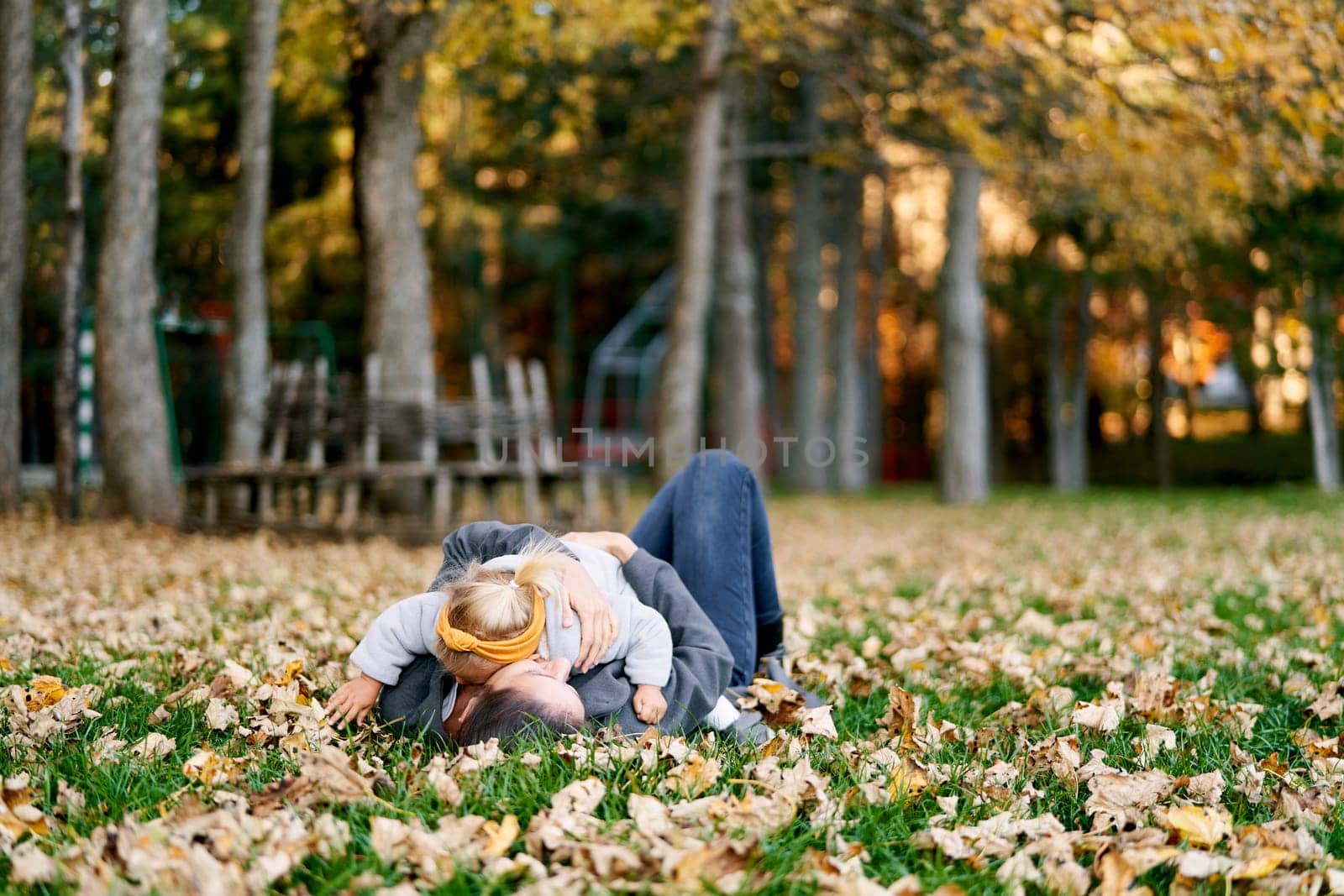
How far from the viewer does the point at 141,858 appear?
2277mm

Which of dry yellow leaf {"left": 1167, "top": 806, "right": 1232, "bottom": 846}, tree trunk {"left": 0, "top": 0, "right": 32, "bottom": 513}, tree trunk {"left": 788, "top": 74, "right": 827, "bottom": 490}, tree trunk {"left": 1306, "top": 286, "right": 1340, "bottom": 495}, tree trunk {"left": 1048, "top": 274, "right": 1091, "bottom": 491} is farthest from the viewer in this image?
tree trunk {"left": 1048, "top": 274, "right": 1091, "bottom": 491}

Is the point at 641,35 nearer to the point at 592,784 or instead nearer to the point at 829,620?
the point at 829,620

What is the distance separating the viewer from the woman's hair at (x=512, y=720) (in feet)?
9.93

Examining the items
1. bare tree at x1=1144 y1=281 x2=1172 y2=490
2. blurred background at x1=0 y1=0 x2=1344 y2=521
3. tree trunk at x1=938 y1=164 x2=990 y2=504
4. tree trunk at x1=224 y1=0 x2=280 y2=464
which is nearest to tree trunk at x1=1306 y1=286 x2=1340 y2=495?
blurred background at x1=0 y1=0 x2=1344 y2=521

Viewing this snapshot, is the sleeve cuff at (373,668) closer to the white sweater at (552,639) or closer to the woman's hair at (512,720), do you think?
the white sweater at (552,639)

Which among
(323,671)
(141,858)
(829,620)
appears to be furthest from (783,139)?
(141,858)

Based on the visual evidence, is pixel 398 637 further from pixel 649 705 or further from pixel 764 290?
pixel 764 290

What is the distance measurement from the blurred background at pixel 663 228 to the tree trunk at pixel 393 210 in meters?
0.03

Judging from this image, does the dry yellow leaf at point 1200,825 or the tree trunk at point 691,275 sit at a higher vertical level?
the tree trunk at point 691,275

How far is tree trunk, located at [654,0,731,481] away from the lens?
13195 millimetres

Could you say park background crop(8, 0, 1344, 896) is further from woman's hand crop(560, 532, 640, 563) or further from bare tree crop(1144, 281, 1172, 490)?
woman's hand crop(560, 532, 640, 563)

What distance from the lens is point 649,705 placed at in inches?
127

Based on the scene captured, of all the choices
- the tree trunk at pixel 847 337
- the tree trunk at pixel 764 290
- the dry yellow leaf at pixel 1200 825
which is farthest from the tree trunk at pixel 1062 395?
the dry yellow leaf at pixel 1200 825

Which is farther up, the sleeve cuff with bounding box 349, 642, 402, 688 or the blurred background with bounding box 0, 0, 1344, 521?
the blurred background with bounding box 0, 0, 1344, 521
